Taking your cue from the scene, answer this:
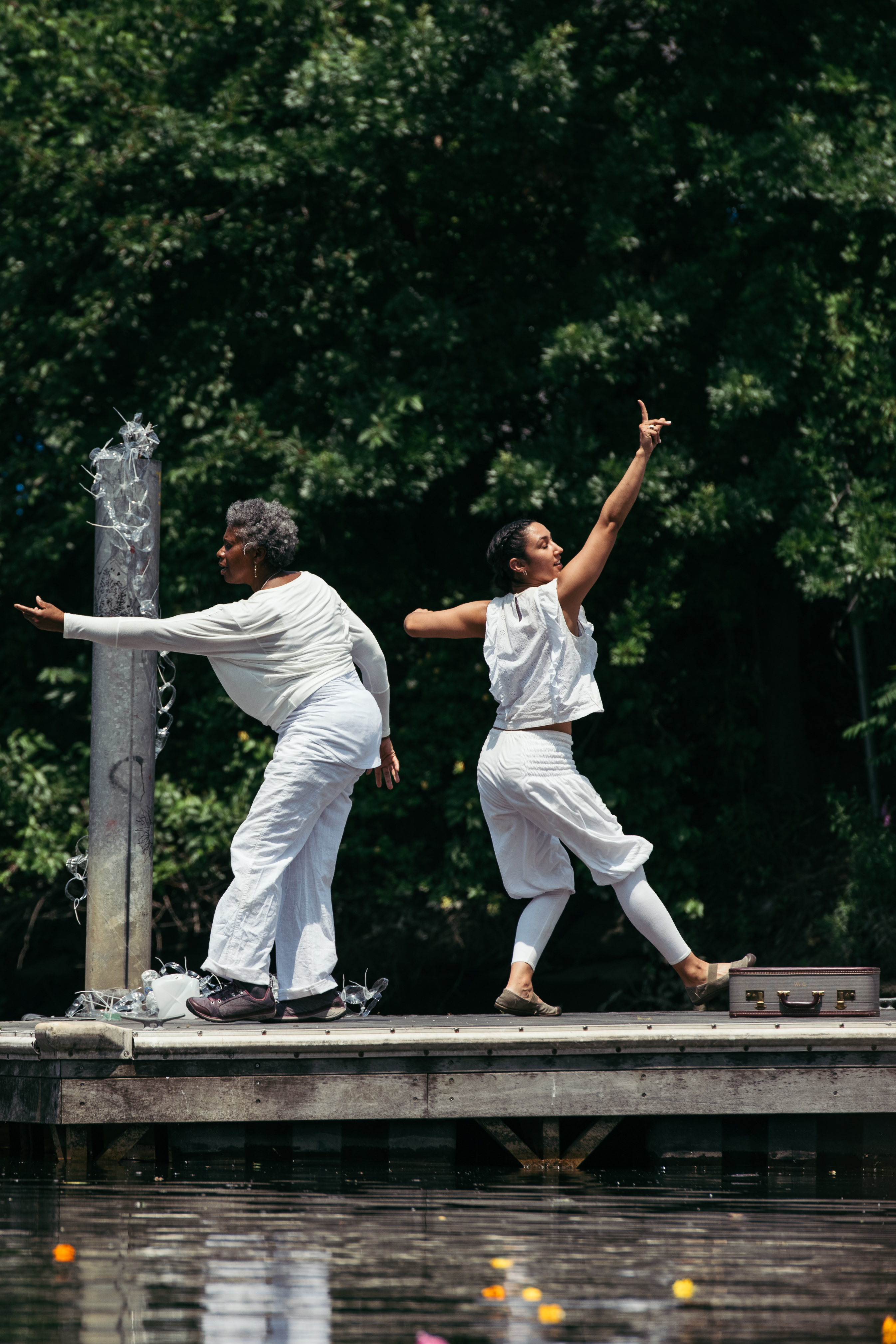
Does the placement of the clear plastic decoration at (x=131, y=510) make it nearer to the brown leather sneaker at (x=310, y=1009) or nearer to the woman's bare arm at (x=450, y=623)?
the woman's bare arm at (x=450, y=623)

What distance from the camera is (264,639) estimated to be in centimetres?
594

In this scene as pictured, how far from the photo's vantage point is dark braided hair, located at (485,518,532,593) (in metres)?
6.27

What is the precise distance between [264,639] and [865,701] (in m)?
5.70

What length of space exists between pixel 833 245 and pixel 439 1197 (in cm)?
697

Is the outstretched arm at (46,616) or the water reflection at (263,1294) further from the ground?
the outstretched arm at (46,616)

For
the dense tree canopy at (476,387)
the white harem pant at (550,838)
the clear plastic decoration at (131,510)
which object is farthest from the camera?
the dense tree canopy at (476,387)

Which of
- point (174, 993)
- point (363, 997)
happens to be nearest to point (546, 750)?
point (363, 997)

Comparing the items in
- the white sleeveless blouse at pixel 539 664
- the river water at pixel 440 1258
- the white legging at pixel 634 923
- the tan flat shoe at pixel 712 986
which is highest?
the white sleeveless blouse at pixel 539 664

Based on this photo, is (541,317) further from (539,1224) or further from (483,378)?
(539,1224)

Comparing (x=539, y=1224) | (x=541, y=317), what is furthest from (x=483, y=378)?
(x=539, y=1224)

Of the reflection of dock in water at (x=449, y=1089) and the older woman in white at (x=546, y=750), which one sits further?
the older woman in white at (x=546, y=750)

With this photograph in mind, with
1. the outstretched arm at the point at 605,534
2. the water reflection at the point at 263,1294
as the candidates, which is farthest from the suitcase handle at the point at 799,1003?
the water reflection at the point at 263,1294

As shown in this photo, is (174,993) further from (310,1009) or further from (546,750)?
(546,750)

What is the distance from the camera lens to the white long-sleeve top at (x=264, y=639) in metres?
5.74
